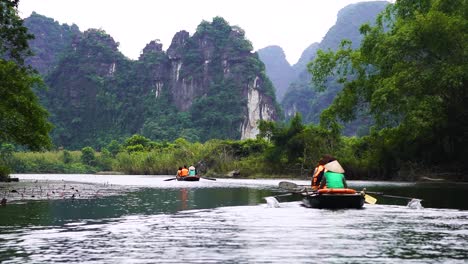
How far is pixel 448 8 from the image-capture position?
119ft

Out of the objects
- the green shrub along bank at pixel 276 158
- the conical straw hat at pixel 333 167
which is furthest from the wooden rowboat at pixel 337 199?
the green shrub along bank at pixel 276 158

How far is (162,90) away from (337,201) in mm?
121321

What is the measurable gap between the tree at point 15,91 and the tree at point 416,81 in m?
19.6

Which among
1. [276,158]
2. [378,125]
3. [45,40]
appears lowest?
[276,158]

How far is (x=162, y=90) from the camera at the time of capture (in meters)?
136

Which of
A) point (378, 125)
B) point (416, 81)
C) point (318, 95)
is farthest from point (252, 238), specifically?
point (318, 95)

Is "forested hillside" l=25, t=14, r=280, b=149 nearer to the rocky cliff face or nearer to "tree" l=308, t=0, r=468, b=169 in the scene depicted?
the rocky cliff face

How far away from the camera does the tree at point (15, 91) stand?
88.4ft

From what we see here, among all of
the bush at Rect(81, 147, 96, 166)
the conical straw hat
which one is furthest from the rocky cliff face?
the conical straw hat

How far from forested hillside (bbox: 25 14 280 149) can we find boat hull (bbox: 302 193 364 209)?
102 m

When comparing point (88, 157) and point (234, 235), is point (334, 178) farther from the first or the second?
point (88, 157)

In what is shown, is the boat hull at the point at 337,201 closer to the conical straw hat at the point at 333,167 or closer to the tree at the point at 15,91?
the conical straw hat at the point at 333,167

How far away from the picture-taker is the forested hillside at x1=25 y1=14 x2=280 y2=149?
409 ft

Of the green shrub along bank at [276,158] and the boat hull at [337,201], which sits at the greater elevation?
the green shrub along bank at [276,158]
